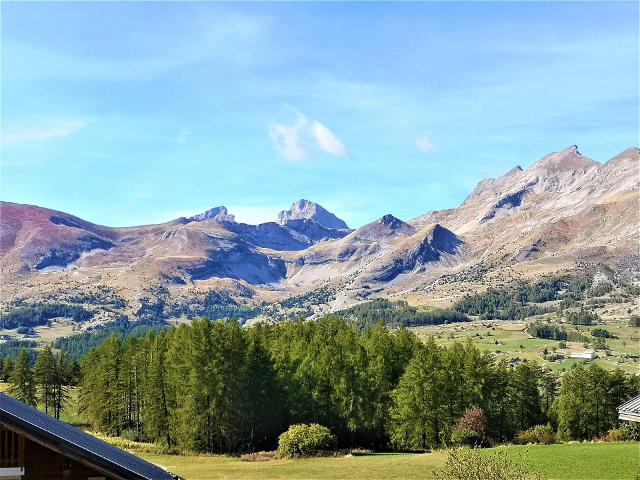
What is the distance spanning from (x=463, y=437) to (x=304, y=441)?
19.9m

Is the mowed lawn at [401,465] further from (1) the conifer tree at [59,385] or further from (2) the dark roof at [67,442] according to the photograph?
(1) the conifer tree at [59,385]

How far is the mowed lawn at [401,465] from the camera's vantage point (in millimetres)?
52938

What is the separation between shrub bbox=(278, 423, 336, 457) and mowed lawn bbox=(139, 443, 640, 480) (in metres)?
3.51

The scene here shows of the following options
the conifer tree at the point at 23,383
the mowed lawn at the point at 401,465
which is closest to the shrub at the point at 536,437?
the mowed lawn at the point at 401,465

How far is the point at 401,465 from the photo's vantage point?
5956cm

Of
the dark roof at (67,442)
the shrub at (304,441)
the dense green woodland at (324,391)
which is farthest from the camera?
the dense green woodland at (324,391)

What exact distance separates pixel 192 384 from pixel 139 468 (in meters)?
60.4

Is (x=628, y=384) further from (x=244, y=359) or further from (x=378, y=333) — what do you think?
(x=244, y=359)

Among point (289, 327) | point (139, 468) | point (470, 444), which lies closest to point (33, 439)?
point (139, 468)

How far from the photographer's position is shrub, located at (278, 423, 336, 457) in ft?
232

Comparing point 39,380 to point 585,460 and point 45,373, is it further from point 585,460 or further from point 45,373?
point 585,460

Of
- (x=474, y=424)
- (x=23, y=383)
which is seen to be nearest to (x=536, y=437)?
(x=474, y=424)

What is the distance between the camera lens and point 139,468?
20.6 metres

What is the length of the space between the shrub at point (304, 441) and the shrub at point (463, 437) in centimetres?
1521
